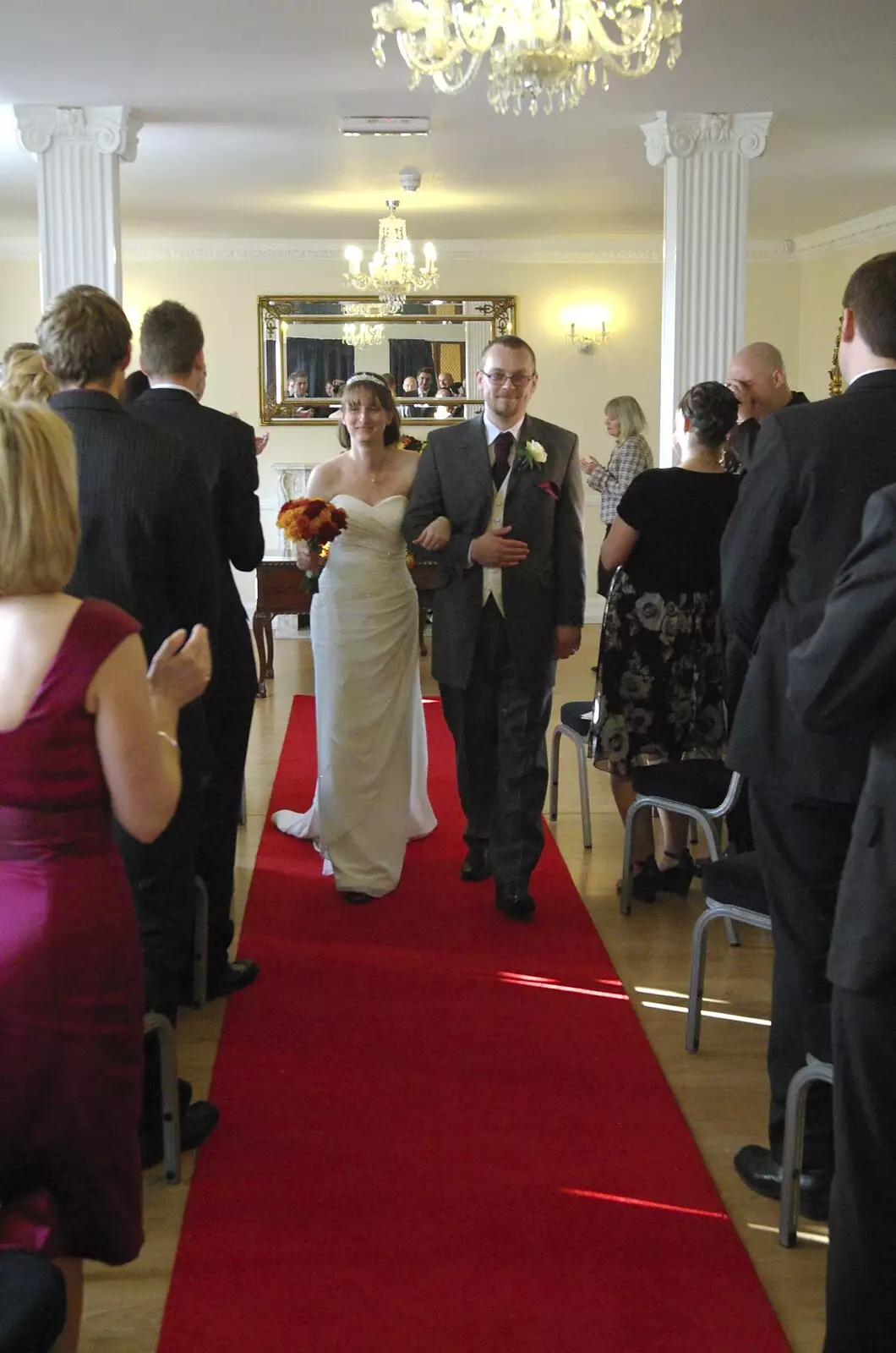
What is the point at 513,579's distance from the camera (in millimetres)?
4438

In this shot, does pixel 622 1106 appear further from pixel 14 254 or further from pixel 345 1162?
pixel 14 254

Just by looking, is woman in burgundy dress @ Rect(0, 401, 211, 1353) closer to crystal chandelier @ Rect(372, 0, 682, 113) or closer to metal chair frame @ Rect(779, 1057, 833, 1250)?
metal chair frame @ Rect(779, 1057, 833, 1250)

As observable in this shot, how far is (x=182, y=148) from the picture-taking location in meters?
8.66

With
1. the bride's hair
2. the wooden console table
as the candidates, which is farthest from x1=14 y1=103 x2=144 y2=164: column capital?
the bride's hair

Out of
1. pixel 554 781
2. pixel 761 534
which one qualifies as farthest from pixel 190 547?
pixel 554 781

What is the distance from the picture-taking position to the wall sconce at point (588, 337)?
13047 millimetres

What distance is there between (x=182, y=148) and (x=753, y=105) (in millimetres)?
3687

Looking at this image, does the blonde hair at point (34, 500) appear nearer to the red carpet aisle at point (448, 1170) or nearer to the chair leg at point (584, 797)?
the red carpet aisle at point (448, 1170)

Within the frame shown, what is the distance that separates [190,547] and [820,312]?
11.2m

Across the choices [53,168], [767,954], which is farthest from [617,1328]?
[53,168]

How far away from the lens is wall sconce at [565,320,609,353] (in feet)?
42.8

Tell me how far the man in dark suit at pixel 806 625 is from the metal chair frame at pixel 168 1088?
4.11 ft

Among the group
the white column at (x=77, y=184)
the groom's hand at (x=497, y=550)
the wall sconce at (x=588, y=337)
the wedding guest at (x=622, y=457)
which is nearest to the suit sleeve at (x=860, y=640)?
the groom's hand at (x=497, y=550)

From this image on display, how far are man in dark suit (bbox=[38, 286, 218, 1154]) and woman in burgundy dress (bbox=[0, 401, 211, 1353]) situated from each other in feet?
2.93
